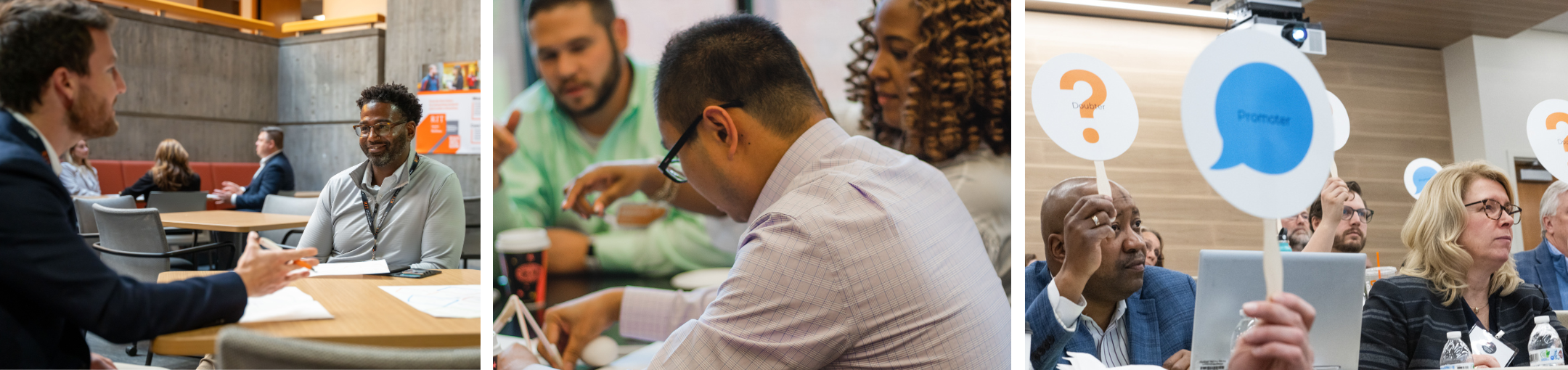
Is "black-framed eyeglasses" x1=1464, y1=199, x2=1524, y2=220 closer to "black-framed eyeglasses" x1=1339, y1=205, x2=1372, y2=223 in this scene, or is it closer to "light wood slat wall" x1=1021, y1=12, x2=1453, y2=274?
"black-framed eyeglasses" x1=1339, y1=205, x2=1372, y2=223

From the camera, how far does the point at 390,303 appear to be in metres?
1.63

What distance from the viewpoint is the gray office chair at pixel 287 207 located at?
3.44 metres

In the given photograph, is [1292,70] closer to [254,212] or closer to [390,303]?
[390,303]

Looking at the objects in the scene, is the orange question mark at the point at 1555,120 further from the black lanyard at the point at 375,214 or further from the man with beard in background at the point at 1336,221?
the black lanyard at the point at 375,214

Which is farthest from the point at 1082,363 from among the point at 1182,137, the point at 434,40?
the point at 434,40

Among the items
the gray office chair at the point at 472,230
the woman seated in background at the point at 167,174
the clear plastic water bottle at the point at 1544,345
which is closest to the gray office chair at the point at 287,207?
the woman seated in background at the point at 167,174

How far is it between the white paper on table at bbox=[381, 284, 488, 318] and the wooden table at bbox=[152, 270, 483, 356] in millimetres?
26

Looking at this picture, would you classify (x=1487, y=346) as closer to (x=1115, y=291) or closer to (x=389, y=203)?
(x=1115, y=291)

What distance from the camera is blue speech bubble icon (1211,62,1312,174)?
1.26m

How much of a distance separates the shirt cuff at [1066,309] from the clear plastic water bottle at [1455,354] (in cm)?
114

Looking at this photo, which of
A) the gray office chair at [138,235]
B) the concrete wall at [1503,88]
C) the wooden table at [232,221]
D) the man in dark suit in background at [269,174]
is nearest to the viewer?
the gray office chair at [138,235]

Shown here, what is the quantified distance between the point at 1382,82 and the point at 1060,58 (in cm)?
329

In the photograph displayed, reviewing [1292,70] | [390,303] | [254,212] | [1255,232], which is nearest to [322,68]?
[254,212]

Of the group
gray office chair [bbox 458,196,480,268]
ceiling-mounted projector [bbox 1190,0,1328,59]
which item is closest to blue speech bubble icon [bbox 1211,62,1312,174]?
gray office chair [bbox 458,196,480,268]
